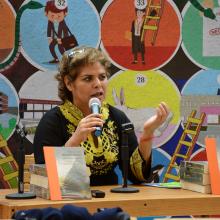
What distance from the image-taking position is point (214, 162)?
2.62 meters

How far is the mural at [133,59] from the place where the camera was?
3684mm

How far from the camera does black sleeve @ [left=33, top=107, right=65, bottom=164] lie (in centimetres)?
290

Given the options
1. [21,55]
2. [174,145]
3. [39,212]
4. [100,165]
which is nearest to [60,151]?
[100,165]

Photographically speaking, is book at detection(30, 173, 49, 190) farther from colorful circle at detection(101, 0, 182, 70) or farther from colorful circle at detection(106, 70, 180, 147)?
colorful circle at detection(101, 0, 182, 70)

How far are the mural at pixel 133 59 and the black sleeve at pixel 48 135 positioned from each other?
772mm

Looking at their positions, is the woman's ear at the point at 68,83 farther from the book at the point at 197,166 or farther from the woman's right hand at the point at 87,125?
the book at the point at 197,166

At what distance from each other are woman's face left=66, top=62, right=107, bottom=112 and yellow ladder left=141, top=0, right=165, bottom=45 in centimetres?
104

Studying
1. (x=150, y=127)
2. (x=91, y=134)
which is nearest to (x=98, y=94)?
(x=91, y=134)

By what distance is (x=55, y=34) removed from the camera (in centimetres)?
376

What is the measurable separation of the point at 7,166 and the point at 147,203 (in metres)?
1.52

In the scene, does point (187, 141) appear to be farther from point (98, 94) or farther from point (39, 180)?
point (39, 180)

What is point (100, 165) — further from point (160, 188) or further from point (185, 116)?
point (185, 116)

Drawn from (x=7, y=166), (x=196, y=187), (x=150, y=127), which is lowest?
(x=7, y=166)

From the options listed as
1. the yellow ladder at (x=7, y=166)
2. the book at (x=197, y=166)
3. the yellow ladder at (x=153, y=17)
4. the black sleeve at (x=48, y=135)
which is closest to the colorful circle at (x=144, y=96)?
the yellow ladder at (x=153, y=17)
